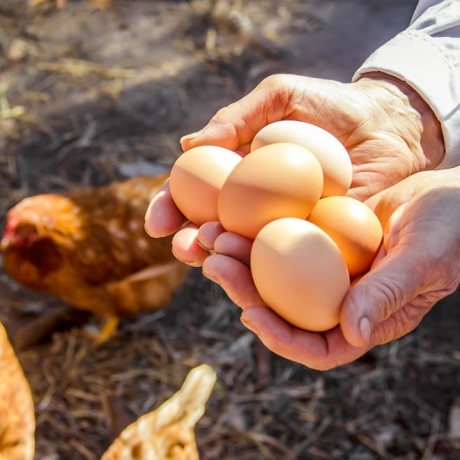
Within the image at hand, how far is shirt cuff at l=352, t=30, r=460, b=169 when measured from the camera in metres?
1.45

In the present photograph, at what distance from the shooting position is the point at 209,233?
115 cm

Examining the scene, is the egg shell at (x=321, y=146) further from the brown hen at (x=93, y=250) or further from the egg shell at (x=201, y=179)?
the brown hen at (x=93, y=250)

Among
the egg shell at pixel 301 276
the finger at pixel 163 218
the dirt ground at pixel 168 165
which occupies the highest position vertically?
the egg shell at pixel 301 276

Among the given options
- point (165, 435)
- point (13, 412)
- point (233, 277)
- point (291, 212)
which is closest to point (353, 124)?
point (291, 212)

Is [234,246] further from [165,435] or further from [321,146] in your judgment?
[165,435]

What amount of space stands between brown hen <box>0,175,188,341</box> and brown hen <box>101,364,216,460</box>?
688 millimetres

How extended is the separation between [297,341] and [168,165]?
5.66 feet

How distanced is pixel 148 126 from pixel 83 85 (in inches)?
16.7

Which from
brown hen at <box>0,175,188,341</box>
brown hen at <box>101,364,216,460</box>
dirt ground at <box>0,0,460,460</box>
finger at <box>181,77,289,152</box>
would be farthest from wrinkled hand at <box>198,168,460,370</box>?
brown hen at <box>0,175,188,341</box>

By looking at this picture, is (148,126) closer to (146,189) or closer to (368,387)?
(146,189)

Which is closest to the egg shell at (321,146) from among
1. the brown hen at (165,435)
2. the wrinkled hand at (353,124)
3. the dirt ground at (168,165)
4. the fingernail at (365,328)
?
the wrinkled hand at (353,124)

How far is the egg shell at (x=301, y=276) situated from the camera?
101 cm

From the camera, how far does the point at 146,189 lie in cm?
216

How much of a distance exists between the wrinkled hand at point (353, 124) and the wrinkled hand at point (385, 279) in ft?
0.59
